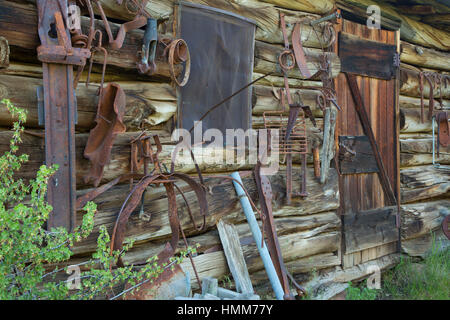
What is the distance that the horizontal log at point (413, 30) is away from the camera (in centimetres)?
422

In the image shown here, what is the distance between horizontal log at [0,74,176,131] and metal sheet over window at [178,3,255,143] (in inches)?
7.5

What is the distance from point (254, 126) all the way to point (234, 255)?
1.02m

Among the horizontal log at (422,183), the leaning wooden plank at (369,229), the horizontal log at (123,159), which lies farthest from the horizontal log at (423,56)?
the horizontal log at (123,159)

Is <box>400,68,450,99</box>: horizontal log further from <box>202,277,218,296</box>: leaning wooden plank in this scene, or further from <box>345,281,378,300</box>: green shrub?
<box>202,277,218,296</box>: leaning wooden plank

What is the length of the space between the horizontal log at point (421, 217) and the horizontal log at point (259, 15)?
83.2 inches

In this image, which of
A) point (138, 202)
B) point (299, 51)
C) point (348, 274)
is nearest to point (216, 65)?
point (299, 51)

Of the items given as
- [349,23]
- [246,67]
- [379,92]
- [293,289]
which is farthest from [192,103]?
[379,92]

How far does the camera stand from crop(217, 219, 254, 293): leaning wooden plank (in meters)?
2.86

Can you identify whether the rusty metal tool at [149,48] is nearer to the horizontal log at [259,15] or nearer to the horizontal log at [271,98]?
the horizontal log at [259,15]

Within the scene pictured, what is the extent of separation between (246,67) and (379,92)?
1844mm

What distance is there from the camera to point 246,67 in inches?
130

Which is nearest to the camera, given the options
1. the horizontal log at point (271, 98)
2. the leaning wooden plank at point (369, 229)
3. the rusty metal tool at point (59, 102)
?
the rusty metal tool at point (59, 102)

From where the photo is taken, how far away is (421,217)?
190 inches

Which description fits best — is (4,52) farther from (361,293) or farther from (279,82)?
(361,293)
